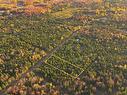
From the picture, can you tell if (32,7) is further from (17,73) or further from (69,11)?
(17,73)

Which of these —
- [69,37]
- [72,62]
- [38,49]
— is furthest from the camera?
[69,37]

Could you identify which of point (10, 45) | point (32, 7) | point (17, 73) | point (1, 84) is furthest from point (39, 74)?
point (32, 7)

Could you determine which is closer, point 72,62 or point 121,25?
point 72,62

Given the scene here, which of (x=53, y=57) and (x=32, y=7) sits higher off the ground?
Result: (x=32, y=7)

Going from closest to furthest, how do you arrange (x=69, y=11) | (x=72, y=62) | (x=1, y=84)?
(x=1, y=84)
(x=72, y=62)
(x=69, y=11)
